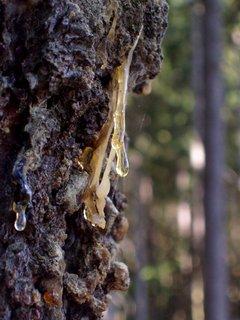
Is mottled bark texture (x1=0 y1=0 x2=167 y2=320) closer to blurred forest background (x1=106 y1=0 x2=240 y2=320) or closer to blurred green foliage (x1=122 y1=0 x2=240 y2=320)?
blurred forest background (x1=106 y1=0 x2=240 y2=320)

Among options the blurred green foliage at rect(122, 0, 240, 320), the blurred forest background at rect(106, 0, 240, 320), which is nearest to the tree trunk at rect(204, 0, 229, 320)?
the blurred forest background at rect(106, 0, 240, 320)

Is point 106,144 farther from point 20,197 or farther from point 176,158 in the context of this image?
point 176,158

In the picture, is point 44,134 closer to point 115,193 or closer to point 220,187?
point 115,193

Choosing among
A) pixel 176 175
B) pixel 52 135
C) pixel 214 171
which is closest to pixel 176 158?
pixel 176 175

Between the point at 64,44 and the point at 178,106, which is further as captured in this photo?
the point at 178,106

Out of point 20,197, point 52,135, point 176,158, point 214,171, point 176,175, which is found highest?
point 176,175

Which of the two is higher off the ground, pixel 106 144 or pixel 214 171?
pixel 214 171

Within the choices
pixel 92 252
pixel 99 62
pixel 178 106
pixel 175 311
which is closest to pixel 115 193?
pixel 92 252
